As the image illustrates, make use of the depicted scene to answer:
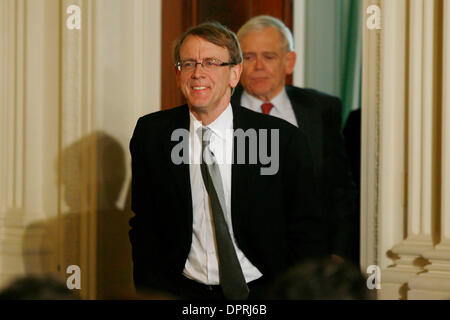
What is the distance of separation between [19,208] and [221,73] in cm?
150

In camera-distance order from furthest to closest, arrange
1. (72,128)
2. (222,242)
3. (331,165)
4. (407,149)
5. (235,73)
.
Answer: (72,128) < (331,165) < (407,149) < (235,73) < (222,242)

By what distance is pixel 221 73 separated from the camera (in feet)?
9.09

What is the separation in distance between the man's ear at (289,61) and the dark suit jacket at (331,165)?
4.6 inches

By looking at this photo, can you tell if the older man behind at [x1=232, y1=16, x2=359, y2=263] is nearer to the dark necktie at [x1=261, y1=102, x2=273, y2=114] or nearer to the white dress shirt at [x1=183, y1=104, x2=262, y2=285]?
the dark necktie at [x1=261, y1=102, x2=273, y2=114]

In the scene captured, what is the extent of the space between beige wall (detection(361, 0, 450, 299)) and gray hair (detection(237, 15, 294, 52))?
0.39 metres

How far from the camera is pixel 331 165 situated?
316cm

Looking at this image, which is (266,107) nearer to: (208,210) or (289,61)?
(289,61)

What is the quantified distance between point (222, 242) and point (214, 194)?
0.20 m

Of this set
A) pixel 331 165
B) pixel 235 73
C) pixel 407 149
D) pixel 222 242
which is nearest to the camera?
pixel 222 242

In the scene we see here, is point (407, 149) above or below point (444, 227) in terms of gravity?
above

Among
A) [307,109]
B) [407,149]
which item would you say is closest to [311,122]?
[307,109]

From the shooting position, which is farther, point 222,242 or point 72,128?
point 72,128

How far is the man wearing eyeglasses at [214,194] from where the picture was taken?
2.73 metres

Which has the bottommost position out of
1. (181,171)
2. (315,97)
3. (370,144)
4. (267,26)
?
(181,171)
